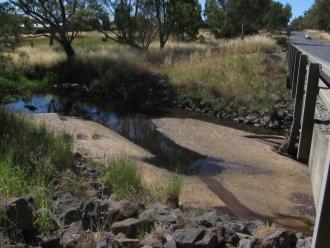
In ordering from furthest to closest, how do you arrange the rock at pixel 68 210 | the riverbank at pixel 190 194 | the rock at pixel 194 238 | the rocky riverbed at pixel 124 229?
1. the rock at pixel 68 210
2. the riverbank at pixel 190 194
3. the rock at pixel 194 238
4. the rocky riverbed at pixel 124 229

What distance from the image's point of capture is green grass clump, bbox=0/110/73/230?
7.28 m

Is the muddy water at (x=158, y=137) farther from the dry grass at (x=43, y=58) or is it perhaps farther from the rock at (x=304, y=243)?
the dry grass at (x=43, y=58)

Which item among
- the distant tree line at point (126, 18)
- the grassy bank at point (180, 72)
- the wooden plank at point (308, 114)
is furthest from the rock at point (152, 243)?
the distant tree line at point (126, 18)

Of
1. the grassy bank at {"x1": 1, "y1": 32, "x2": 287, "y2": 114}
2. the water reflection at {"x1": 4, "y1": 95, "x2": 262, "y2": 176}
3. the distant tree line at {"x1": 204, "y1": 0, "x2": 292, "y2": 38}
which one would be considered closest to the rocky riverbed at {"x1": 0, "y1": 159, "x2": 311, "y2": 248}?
the water reflection at {"x1": 4, "y1": 95, "x2": 262, "y2": 176}

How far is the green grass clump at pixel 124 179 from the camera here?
1011 cm

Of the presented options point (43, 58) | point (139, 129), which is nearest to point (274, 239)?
point (139, 129)

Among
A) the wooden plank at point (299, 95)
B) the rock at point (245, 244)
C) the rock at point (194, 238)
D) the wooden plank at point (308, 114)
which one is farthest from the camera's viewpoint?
the wooden plank at point (299, 95)

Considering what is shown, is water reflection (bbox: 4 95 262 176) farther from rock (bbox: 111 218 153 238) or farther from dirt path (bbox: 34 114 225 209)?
rock (bbox: 111 218 153 238)

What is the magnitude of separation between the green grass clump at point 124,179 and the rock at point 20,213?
3.58 m

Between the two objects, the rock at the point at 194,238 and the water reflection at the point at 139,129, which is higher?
the rock at the point at 194,238

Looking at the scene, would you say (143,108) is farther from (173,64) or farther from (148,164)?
(148,164)

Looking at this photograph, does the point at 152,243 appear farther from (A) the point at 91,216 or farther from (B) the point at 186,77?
(B) the point at 186,77

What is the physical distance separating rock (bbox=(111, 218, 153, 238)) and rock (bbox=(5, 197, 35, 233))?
4.04 feet

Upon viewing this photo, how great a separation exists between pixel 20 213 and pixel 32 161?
11.0 ft
